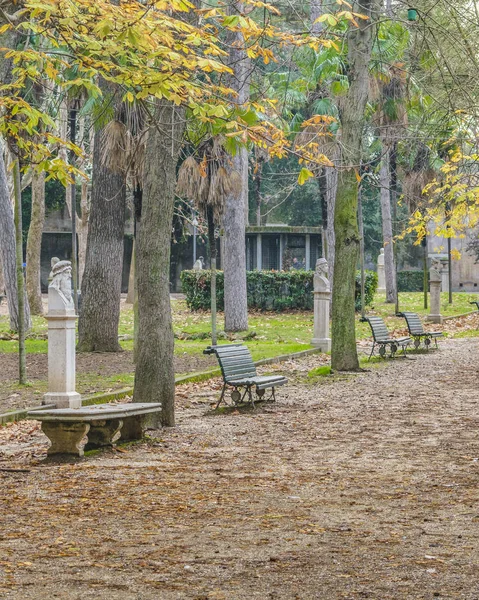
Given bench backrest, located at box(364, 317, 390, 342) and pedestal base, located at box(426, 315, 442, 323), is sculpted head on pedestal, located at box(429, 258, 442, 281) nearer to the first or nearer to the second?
pedestal base, located at box(426, 315, 442, 323)

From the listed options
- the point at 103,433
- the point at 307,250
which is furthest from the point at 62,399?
the point at 307,250

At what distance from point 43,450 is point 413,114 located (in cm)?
2084

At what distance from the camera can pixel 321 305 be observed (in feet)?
73.9

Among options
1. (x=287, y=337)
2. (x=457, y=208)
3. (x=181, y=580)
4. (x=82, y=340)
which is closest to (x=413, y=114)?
(x=457, y=208)

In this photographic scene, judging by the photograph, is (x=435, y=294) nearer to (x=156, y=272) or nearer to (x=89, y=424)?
(x=156, y=272)

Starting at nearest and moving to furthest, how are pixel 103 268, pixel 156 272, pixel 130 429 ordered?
1. pixel 130 429
2. pixel 156 272
3. pixel 103 268

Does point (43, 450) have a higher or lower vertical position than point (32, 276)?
lower

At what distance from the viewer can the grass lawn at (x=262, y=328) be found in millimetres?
22578

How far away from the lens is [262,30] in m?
10.1

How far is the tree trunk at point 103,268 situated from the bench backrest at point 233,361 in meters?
7.10

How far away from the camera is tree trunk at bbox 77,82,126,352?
21.0m

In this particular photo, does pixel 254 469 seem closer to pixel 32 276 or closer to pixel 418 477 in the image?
pixel 418 477

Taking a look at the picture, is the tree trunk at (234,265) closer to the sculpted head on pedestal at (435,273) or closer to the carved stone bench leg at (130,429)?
the sculpted head on pedestal at (435,273)

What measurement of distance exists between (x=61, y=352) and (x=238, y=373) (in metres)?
2.61
